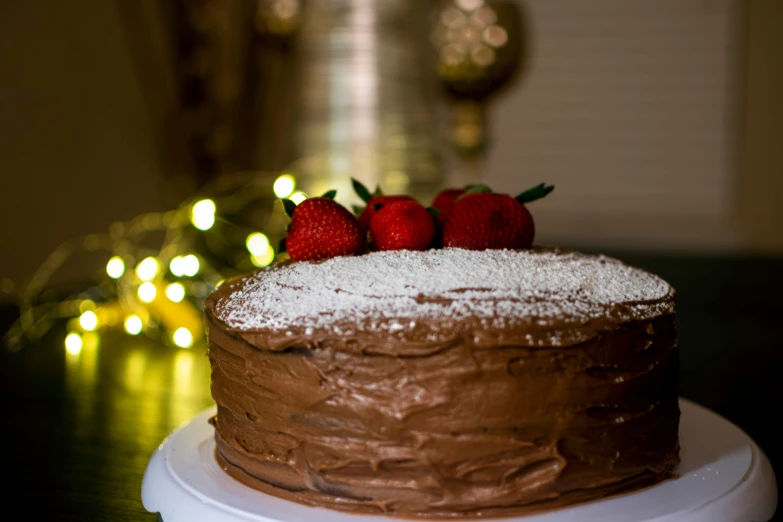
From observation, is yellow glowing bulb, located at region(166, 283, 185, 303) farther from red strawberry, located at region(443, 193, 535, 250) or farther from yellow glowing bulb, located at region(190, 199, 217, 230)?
red strawberry, located at region(443, 193, 535, 250)

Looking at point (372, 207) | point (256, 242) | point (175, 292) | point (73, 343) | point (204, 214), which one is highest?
point (372, 207)

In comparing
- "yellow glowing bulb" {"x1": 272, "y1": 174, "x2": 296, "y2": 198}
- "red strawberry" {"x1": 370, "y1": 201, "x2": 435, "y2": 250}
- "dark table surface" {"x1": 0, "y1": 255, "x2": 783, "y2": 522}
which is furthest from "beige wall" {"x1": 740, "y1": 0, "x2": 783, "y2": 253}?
"red strawberry" {"x1": 370, "y1": 201, "x2": 435, "y2": 250}

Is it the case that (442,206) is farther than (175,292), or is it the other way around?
(175,292)

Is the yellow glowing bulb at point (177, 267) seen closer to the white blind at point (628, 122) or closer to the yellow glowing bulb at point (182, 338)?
the yellow glowing bulb at point (182, 338)

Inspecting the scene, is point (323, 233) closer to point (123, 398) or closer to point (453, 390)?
point (453, 390)

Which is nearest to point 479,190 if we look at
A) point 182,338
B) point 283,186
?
point 283,186

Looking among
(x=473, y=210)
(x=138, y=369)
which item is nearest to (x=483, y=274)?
(x=473, y=210)

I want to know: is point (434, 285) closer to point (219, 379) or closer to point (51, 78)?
point (219, 379)
